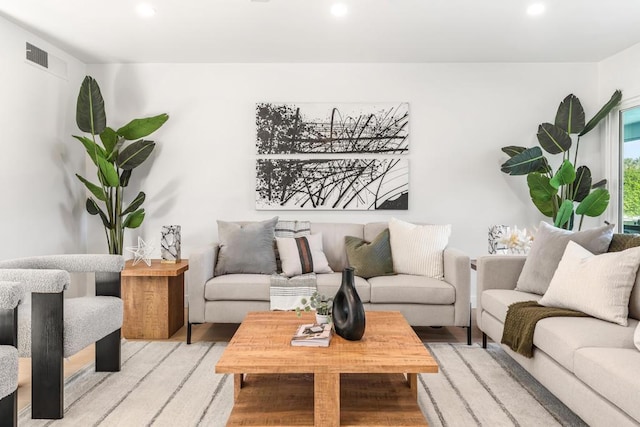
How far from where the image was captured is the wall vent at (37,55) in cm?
379

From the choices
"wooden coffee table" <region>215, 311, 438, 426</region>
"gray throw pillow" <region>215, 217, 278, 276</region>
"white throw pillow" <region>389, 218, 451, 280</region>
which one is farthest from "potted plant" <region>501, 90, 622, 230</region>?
"wooden coffee table" <region>215, 311, 438, 426</region>

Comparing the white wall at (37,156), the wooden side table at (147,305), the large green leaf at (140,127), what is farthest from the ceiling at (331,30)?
the wooden side table at (147,305)

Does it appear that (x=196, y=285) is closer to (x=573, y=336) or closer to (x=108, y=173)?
(x=108, y=173)

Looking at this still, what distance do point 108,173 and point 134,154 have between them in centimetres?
34

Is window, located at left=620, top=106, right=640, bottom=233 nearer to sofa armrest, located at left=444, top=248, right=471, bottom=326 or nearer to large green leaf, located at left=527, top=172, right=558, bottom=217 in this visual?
large green leaf, located at left=527, top=172, right=558, bottom=217

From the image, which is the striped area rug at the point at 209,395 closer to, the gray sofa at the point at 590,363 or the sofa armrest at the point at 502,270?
the gray sofa at the point at 590,363

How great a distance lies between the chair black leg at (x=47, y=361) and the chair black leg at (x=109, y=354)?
621 millimetres

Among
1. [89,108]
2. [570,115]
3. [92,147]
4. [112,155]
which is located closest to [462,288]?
[570,115]

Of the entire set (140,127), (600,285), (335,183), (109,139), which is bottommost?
(600,285)

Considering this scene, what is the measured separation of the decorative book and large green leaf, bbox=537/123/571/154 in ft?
10.2

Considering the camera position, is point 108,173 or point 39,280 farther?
point 108,173

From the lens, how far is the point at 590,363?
1920 mm

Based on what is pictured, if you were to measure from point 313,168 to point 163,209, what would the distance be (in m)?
1.55

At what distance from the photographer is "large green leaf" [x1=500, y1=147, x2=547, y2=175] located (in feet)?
14.0
